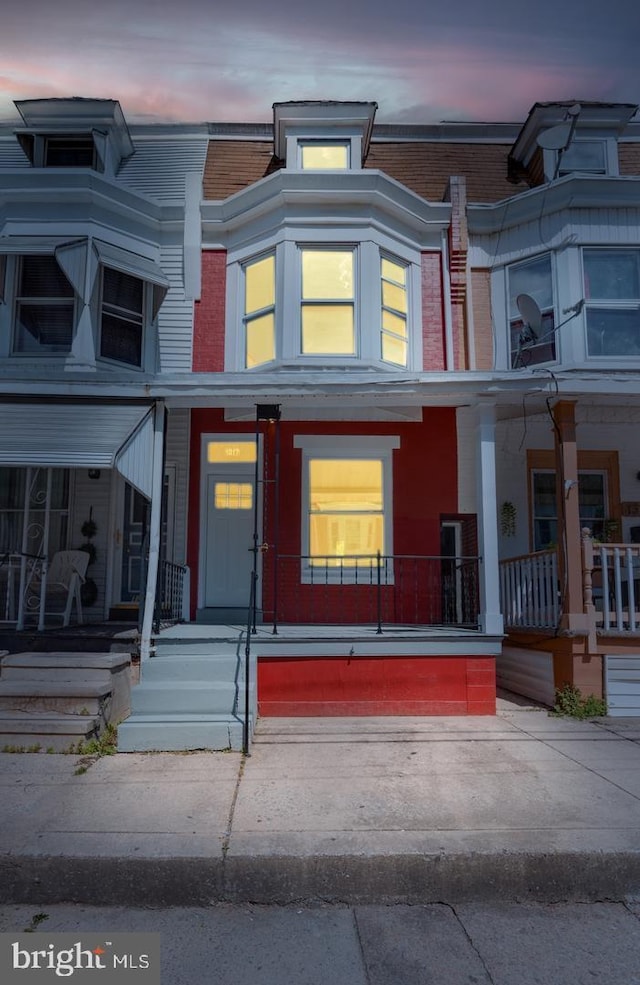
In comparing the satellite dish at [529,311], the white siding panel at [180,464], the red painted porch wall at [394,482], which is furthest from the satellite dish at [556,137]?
the white siding panel at [180,464]

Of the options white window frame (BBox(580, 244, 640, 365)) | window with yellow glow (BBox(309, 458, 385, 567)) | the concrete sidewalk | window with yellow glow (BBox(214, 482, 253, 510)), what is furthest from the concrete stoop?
white window frame (BBox(580, 244, 640, 365))

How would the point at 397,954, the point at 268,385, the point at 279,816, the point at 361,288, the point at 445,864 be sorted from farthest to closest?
the point at 361,288 → the point at 268,385 → the point at 279,816 → the point at 445,864 → the point at 397,954

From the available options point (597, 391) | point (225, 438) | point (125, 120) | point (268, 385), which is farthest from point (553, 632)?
point (125, 120)

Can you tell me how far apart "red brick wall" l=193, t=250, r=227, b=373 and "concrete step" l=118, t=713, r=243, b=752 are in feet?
17.0

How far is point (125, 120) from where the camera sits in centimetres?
1044

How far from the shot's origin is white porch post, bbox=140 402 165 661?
6925 millimetres

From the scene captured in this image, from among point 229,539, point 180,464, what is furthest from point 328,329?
point 229,539

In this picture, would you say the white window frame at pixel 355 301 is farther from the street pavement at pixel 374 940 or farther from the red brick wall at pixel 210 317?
the street pavement at pixel 374 940

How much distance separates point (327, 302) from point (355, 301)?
39cm

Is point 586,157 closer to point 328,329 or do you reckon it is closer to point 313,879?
point 328,329

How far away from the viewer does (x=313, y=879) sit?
3.61m

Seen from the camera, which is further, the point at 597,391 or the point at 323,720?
the point at 597,391

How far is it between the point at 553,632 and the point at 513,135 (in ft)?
26.9

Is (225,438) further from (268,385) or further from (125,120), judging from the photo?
(125,120)
